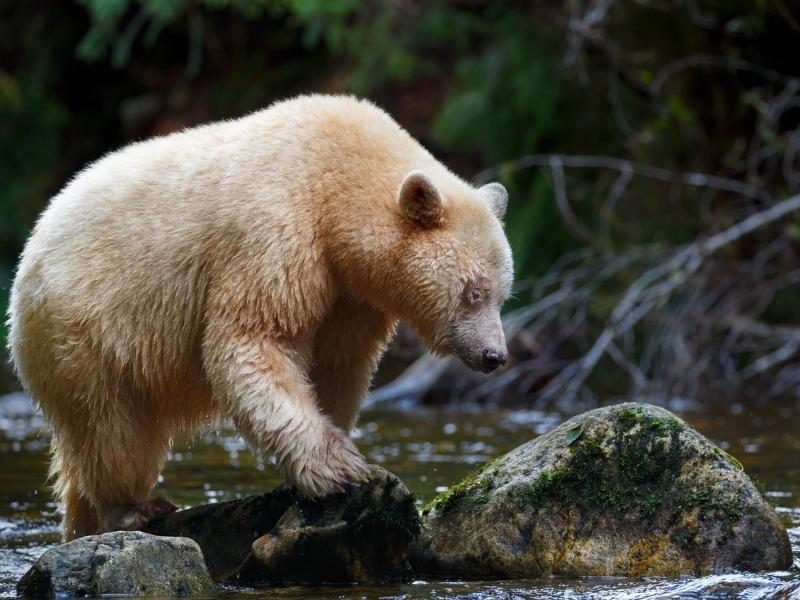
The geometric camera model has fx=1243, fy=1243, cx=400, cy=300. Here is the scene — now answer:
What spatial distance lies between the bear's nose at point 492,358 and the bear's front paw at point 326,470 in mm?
588

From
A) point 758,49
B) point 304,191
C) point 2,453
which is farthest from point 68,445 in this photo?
point 758,49

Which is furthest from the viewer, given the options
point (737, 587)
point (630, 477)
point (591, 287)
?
point (591, 287)

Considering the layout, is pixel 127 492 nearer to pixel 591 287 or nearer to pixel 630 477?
pixel 630 477

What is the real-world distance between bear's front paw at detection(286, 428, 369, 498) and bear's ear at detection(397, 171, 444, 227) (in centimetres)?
84

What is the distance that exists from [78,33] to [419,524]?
49.1 feet

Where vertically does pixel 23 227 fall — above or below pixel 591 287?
above

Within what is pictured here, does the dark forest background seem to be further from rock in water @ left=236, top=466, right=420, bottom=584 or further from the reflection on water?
rock in water @ left=236, top=466, right=420, bottom=584

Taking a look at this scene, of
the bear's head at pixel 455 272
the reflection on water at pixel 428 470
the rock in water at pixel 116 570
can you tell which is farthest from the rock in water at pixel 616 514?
the rock in water at pixel 116 570

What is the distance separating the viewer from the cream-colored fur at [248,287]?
4.42 meters

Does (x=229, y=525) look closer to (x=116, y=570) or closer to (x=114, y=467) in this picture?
(x=114, y=467)

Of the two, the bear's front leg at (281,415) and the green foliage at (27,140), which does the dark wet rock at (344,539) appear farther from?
the green foliage at (27,140)

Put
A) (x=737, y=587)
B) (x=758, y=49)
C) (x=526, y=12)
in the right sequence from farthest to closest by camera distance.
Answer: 1. (x=526, y=12)
2. (x=758, y=49)
3. (x=737, y=587)

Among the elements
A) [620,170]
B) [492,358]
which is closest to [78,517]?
[492,358]

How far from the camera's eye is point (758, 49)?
35.2 ft
